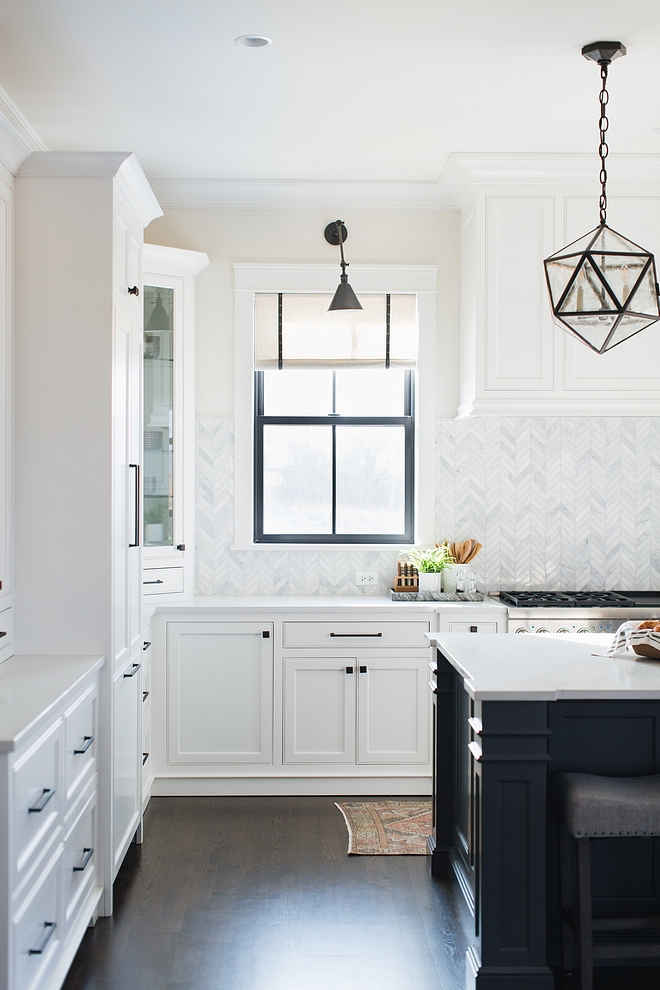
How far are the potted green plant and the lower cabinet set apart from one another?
40cm

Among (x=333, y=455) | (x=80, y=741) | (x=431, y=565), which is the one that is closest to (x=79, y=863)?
(x=80, y=741)

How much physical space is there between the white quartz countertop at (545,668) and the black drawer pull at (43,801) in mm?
1194

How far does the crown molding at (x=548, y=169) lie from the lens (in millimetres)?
3873

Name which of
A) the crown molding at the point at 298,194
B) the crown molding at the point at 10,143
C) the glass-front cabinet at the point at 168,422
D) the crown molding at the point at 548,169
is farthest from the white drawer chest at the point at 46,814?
the crown molding at the point at 548,169

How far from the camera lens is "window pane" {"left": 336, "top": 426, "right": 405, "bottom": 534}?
4.52 metres

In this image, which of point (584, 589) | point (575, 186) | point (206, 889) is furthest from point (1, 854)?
point (575, 186)

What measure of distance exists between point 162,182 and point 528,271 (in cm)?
193

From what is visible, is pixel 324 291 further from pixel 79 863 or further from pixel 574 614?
pixel 79 863

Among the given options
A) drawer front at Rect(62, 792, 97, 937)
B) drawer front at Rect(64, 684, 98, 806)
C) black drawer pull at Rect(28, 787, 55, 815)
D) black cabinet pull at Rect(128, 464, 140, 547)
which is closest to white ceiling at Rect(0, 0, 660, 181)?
black cabinet pull at Rect(128, 464, 140, 547)

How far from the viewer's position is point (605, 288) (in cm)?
270

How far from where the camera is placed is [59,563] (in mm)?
2834

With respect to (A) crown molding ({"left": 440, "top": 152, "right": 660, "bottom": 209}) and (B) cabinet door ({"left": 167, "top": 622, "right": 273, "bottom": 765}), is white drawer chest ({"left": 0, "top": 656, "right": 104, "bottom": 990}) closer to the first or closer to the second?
(B) cabinet door ({"left": 167, "top": 622, "right": 273, "bottom": 765})

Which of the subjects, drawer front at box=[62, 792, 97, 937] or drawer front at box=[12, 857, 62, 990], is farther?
drawer front at box=[62, 792, 97, 937]

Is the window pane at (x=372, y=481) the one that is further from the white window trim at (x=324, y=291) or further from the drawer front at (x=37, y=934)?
the drawer front at (x=37, y=934)
